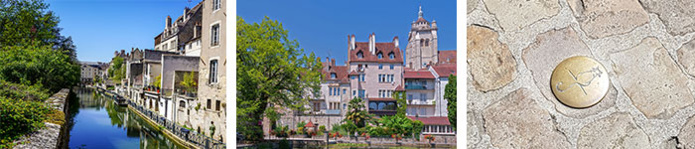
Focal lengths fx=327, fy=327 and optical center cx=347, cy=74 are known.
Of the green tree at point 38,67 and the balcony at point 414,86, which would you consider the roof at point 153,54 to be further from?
the balcony at point 414,86

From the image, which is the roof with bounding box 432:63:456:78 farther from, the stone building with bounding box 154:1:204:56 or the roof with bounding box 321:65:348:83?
the stone building with bounding box 154:1:204:56

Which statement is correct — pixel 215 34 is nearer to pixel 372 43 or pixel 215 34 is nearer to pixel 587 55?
pixel 372 43

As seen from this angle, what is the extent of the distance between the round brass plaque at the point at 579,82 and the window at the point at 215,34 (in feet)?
6.45

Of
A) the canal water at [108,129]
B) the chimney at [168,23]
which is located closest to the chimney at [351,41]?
the chimney at [168,23]

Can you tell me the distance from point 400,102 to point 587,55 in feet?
3.07

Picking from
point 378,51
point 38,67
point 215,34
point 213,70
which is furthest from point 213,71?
point 38,67

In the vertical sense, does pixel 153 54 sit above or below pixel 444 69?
above

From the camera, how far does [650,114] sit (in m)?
1.30

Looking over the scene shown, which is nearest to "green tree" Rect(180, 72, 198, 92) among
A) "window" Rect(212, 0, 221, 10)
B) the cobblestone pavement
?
"window" Rect(212, 0, 221, 10)

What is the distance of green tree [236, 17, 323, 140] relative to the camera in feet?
6.49

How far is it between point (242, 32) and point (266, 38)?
17 centimetres

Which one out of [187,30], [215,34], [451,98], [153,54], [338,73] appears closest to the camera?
[451,98]

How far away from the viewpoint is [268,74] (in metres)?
2.38

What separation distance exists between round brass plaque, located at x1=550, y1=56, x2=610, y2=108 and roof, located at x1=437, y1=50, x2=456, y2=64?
0.40 meters
